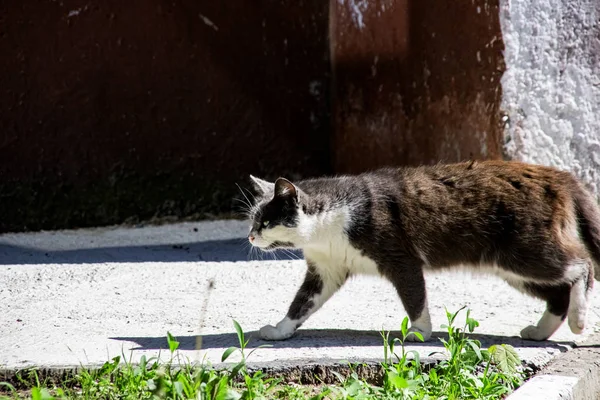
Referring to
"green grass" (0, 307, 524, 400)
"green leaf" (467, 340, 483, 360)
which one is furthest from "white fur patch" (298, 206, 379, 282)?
"green leaf" (467, 340, 483, 360)

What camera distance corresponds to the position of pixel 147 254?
18.7 feet

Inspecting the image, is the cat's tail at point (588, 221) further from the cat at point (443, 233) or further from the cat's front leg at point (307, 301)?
the cat's front leg at point (307, 301)

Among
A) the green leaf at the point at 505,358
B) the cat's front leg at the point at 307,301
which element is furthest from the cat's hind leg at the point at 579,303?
the cat's front leg at the point at 307,301

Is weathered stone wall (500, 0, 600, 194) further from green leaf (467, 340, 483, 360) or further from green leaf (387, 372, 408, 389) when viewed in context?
green leaf (387, 372, 408, 389)

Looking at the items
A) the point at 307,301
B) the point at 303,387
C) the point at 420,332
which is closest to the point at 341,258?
the point at 307,301

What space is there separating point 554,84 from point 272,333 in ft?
8.83

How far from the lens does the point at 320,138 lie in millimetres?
6766

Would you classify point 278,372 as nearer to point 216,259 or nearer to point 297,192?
point 297,192

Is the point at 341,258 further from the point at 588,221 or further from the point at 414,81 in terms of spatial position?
the point at 414,81

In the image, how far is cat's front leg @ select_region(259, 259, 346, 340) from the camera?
4.03 meters

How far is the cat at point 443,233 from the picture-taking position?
157 inches

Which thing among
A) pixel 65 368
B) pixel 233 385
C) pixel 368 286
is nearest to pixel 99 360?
pixel 65 368

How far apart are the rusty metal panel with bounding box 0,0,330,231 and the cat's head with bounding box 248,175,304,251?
98.3 inches

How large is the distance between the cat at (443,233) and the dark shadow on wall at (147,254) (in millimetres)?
1407
